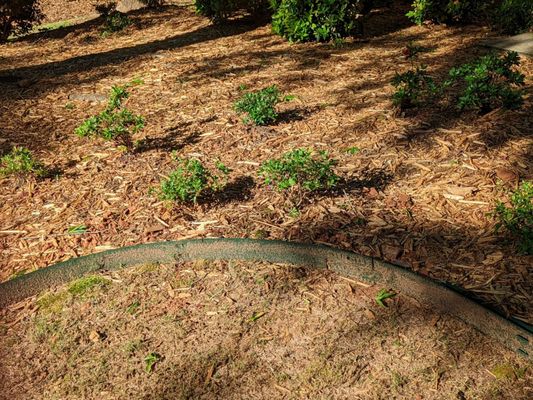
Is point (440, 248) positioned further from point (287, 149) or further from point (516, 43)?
point (516, 43)

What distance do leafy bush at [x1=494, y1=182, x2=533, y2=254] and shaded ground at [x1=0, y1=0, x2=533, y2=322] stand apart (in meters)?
0.10

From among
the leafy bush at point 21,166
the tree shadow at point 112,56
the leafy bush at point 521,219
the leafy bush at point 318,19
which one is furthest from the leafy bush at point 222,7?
the leafy bush at point 521,219

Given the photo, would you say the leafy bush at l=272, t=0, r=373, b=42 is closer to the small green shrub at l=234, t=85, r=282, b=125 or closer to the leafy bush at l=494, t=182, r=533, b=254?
the small green shrub at l=234, t=85, r=282, b=125

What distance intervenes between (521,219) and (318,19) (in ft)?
17.9

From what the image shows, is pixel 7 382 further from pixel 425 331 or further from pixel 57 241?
pixel 425 331

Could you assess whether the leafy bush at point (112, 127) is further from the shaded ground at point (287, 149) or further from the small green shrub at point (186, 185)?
the small green shrub at point (186, 185)

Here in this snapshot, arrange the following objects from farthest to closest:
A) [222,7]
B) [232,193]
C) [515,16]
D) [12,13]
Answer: [12,13] → [222,7] → [515,16] → [232,193]

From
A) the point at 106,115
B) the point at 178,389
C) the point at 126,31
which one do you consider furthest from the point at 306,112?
the point at 126,31

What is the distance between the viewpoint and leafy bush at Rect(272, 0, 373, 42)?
24.6 feet

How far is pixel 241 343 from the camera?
9.12 feet

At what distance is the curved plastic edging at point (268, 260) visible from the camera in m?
2.80

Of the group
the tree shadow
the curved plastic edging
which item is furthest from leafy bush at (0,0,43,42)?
the curved plastic edging

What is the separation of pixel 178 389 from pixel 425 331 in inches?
55.3

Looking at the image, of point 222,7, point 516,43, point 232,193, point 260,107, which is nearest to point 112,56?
point 222,7
